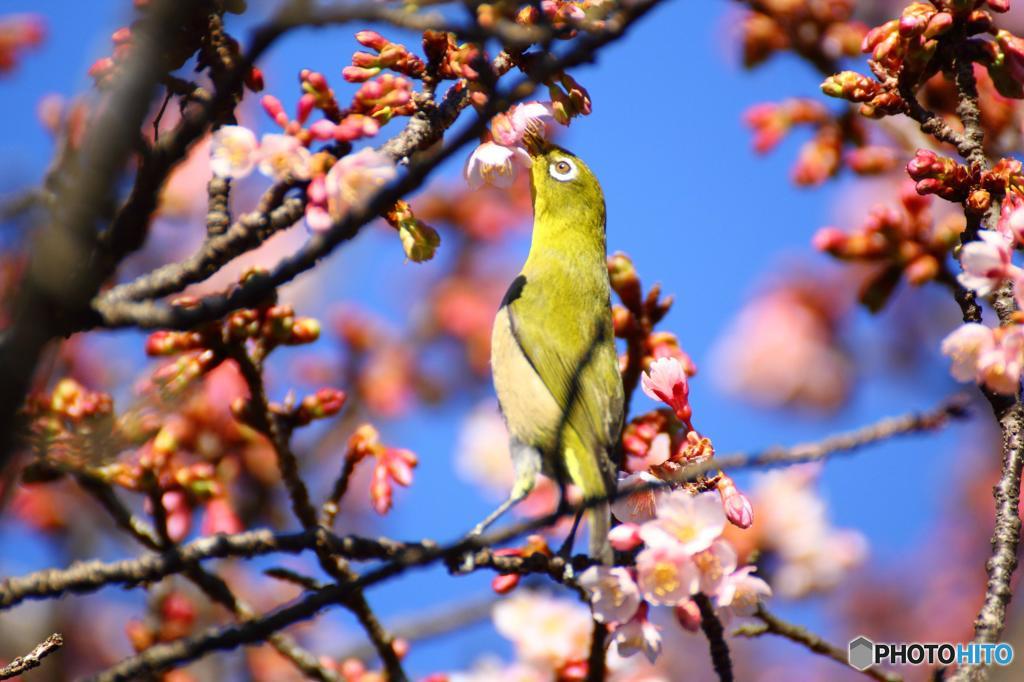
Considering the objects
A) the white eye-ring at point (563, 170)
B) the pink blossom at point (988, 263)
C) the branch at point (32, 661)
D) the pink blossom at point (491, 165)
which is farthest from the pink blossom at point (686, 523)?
the white eye-ring at point (563, 170)

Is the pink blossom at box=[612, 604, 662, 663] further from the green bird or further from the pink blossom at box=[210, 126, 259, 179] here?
the pink blossom at box=[210, 126, 259, 179]

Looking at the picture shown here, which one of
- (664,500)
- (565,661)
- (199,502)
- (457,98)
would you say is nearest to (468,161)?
(457,98)

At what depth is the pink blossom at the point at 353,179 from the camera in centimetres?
201

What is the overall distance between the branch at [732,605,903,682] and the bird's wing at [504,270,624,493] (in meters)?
0.70

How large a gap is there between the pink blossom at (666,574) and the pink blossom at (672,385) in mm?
449

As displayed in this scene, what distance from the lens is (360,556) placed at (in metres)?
1.94

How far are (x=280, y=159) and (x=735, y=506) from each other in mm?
1265

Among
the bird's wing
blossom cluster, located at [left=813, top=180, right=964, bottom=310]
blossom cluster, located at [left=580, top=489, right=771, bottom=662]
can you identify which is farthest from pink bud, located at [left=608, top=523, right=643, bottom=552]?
blossom cluster, located at [left=813, top=180, right=964, bottom=310]

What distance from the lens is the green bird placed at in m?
3.11

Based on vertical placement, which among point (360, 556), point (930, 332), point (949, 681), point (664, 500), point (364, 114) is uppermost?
point (930, 332)

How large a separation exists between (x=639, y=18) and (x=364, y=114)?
89 cm

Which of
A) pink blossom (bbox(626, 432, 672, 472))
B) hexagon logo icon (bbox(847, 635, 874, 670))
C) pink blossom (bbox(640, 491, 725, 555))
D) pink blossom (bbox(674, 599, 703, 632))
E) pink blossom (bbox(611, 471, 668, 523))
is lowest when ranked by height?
hexagon logo icon (bbox(847, 635, 874, 670))

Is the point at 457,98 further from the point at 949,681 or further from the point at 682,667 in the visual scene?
the point at 682,667

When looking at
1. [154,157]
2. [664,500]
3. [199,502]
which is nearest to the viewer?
[154,157]
